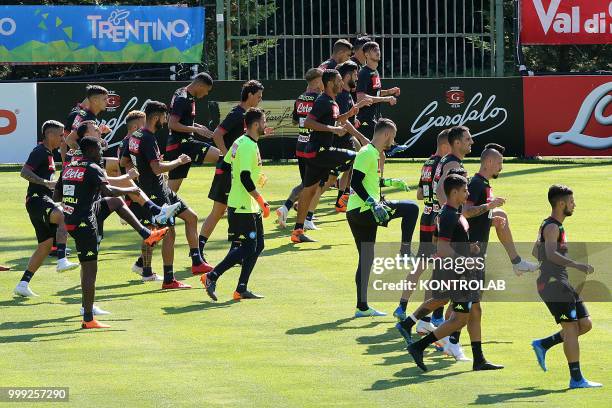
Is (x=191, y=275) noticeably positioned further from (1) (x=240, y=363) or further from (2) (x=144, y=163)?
(1) (x=240, y=363)

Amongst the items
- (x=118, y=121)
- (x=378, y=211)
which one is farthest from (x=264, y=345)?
(x=118, y=121)

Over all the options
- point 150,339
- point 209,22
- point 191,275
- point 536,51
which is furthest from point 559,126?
point 150,339

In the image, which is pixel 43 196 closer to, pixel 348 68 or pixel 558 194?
pixel 348 68

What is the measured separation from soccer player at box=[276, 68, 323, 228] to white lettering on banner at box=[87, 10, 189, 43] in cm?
929

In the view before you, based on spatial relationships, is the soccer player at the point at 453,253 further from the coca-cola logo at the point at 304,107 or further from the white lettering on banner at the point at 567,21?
the white lettering on banner at the point at 567,21

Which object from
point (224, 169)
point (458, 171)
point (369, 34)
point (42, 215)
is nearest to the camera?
point (458, 171)

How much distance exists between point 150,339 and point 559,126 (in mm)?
15604

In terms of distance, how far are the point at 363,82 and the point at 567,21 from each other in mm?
9202

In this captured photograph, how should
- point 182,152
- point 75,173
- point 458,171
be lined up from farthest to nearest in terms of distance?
point 182,152
point 75,173
point 458,171

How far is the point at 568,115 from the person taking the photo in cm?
2647

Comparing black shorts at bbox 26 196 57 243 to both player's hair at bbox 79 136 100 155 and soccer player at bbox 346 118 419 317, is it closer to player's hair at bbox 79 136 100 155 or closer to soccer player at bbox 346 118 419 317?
player's hair at bbox 79 136 100 155

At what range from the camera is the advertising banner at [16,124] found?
86.0 feet

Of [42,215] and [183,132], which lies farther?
[183,132]

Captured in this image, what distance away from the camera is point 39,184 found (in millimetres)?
14977
